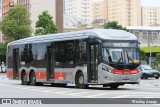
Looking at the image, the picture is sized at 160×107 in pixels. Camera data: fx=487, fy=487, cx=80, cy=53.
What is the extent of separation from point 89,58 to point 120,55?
1656 mm

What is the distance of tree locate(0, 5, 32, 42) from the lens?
3337 inches

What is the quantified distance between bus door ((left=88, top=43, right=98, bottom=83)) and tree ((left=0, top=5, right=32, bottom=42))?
198ft

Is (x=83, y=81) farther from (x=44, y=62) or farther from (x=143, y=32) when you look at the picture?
(x=143, y=32)

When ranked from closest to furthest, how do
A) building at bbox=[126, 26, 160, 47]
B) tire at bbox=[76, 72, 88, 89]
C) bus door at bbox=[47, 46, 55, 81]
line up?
tire at bbox=[76, 72, 88, 89] → bus door at bbox=[47, 46, 55, 81] → building at bbox=[126, 26, 160, 47]

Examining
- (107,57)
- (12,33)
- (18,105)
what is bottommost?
A: (18,105)

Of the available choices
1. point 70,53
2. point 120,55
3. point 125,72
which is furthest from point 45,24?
point 125,72

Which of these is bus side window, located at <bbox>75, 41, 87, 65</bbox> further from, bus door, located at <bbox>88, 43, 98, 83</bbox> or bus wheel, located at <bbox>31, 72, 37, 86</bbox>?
bus wheel, located at <bbox>31, 72, 37, 86</bbox>

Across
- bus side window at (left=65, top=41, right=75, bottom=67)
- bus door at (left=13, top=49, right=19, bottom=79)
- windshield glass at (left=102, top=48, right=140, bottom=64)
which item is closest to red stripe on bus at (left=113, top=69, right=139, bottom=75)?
windshield glass at (left=102, top=48, right=140, bottom=64)

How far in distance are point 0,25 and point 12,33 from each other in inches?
107

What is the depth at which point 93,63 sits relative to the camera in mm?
25266

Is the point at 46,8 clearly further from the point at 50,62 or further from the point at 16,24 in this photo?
the point at 50,62

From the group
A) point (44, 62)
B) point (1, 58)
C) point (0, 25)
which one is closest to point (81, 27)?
point (1, 58)

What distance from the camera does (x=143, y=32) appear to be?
15550cm

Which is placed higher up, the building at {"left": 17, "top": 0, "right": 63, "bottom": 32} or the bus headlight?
the building at {"left": 17, "top": 0, "right": 63, "bottom": 32}
